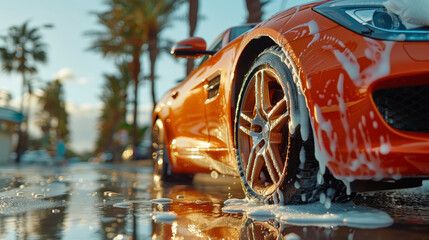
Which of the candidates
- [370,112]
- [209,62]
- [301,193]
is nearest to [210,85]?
[209,62]

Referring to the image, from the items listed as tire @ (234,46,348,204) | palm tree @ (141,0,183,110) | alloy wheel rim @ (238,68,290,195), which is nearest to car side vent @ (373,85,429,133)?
tire @ (234,46,348,204)

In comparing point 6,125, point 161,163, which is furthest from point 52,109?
point 161,163

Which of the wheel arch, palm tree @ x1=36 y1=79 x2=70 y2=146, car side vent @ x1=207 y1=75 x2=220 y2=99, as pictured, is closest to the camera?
the wheel arch

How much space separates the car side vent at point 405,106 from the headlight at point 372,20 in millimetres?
246

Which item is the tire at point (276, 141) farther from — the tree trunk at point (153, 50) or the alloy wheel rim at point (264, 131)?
the tree trunk at point (153, 50)

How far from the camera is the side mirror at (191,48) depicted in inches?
174

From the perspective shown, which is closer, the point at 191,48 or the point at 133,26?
the point at 191,48

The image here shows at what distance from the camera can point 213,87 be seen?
3818 mm

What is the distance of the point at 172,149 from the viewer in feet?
16.9

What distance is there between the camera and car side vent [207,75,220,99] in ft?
12.2

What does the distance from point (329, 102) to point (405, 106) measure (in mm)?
340

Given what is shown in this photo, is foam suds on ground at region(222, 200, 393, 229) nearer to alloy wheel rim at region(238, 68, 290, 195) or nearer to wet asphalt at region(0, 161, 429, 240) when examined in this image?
wet asphalt at region(0, 161, 429, 240)

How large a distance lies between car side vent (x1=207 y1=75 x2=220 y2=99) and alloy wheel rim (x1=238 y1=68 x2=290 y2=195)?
0.51 meters

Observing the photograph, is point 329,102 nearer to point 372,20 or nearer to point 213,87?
point 372,20
